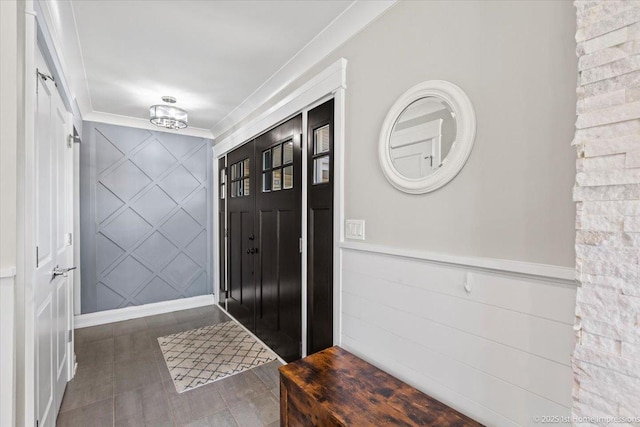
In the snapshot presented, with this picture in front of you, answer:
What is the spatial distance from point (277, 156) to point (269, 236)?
0.76 m

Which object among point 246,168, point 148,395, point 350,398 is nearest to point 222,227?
point 246,168

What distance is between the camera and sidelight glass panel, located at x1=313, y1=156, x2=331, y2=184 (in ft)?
6.73

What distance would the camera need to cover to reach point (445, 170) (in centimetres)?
126

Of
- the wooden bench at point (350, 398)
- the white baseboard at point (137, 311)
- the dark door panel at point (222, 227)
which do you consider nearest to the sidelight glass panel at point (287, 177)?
the wooden bench at point (350, 398)

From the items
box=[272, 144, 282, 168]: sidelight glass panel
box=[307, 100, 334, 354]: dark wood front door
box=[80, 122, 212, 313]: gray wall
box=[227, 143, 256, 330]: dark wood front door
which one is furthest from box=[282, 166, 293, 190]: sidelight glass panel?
box=[80, 122, 212, 313]: gray wall

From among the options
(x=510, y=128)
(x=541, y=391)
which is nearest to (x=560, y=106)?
(x=510, y=128)

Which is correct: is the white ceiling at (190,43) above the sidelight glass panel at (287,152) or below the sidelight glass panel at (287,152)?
above

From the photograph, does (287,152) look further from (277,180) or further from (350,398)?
(350,398)

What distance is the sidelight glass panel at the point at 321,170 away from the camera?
205 centimetres

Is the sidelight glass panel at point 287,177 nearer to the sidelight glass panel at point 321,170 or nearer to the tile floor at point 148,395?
the sidelight glass panel at point 321,170

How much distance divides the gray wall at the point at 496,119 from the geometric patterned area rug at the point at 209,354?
1868 millimetres

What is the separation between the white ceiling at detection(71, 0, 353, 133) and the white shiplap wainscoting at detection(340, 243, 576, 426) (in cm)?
146

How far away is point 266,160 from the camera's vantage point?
2.97 meters

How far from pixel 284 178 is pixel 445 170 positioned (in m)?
1.59
